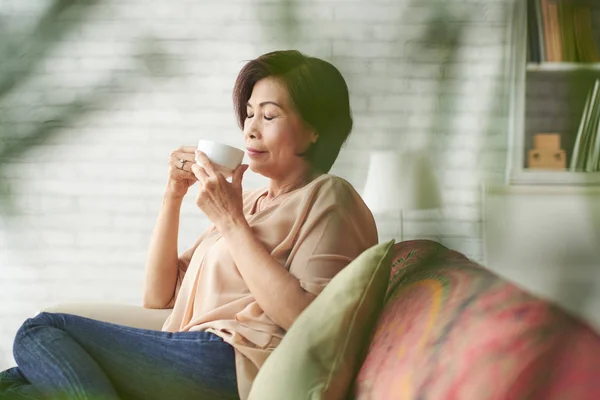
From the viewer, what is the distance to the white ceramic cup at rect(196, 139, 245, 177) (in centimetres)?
111

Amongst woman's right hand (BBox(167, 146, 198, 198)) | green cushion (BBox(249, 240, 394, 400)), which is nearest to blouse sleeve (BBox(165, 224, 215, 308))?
woman's right hand (BBox(167, 146, 198, 198))

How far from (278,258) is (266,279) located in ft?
0.33

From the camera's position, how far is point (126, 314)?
146 cm

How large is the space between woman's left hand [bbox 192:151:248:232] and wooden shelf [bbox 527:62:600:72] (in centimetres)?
98

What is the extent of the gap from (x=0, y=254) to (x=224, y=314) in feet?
3.08

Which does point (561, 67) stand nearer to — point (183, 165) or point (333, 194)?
point (333, 194)

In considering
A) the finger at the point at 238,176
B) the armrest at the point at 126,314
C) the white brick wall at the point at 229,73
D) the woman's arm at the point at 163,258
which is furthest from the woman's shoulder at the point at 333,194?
the white brick wall at the point at 229,73

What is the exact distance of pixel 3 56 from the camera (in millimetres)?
226

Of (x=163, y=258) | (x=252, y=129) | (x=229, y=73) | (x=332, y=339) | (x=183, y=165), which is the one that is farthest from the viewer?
(x=163, y=258)

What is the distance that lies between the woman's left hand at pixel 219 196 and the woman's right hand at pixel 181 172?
0.22 feet

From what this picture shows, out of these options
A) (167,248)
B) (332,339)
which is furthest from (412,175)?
(167,248)

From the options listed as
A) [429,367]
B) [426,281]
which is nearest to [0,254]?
[429,367]

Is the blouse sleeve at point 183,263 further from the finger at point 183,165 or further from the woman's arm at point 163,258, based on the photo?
the finger at point 183,165

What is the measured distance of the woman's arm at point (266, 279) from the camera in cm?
108
